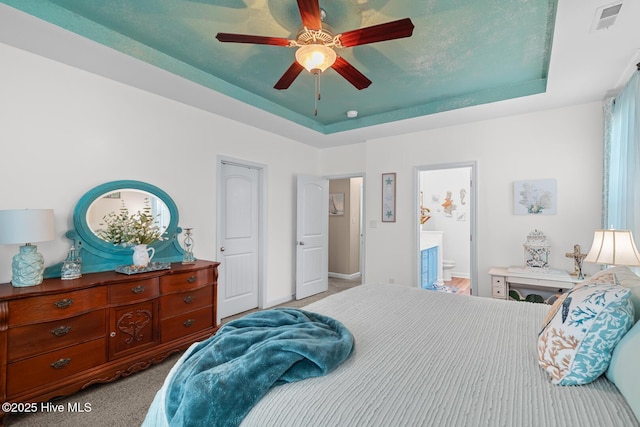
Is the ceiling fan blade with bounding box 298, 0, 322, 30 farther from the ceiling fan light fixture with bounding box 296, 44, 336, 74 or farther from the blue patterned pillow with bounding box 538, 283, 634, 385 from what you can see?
the blue patterned pillow with bounding box 538, 283, 634, 385

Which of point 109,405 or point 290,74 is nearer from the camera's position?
point 109,405

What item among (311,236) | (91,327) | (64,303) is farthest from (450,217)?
(64,303)

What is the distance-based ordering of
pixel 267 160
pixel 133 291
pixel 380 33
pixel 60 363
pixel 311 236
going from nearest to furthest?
pixel 380 33, pixel 60 363, pixel 133 291, pixel 267 160, pixel 311 236

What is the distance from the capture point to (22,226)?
195cm

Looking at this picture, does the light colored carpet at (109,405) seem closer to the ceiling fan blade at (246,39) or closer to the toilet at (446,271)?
the ceiling fan blade at (246,39)

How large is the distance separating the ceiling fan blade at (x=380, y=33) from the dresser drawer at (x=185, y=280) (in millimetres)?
2355

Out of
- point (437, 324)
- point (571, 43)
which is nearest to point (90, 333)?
point (437, 324)

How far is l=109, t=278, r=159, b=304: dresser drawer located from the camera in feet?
7.61

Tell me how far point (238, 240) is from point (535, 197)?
3684mm

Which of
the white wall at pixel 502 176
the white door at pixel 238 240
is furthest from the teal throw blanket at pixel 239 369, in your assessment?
the white wall at pixel 502 176

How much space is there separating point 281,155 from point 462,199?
4.06 metres

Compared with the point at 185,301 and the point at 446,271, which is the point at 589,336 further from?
the point at 446,271

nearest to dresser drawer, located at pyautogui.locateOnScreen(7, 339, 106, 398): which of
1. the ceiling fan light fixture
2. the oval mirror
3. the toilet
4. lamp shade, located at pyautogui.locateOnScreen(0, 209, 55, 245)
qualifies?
lamp shade, located at pyautogui.locateOnScreen(0, 209, 55, 245)

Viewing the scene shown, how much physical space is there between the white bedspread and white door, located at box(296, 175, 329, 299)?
3.11m
